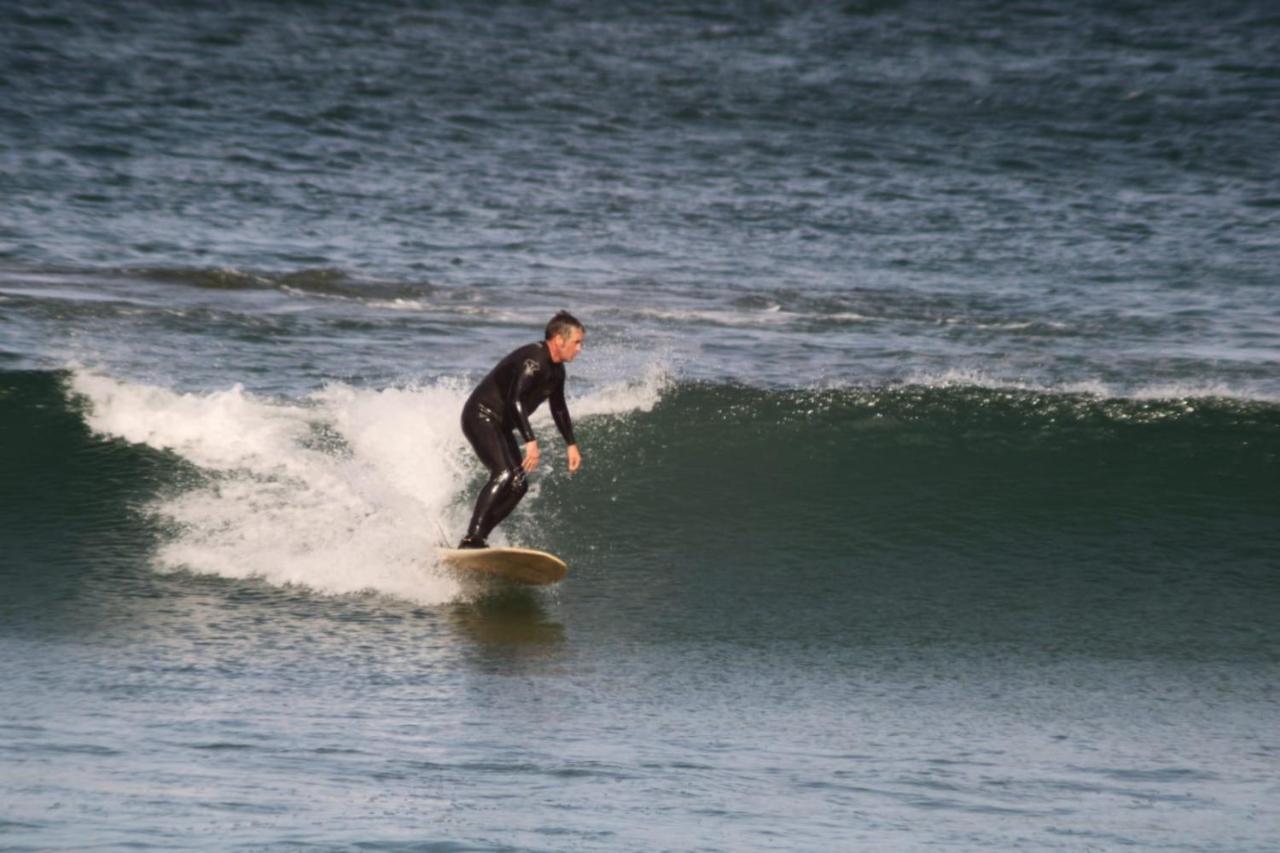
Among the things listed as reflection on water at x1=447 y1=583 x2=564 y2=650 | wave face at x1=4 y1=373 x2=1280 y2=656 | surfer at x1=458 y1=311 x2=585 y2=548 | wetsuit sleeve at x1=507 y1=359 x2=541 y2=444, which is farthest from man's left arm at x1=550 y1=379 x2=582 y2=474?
wave face at x1=4 y1=373 x2=1280 y2=656

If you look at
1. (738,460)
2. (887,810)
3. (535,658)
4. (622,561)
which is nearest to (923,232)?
(738,460)

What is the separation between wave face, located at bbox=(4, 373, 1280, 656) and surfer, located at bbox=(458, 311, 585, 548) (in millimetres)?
483

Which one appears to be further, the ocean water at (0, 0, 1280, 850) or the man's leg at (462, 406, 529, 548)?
the man's leg at (462, 406, 529, 548)

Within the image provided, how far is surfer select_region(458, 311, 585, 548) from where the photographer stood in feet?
27.2

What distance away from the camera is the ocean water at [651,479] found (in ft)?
18.2

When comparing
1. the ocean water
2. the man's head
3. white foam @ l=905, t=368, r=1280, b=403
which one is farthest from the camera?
white foam @ l=905, t=368, r=1280, b=403

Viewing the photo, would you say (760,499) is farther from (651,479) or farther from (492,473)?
(492,473)

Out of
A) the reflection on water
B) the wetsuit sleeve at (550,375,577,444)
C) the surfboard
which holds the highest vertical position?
the wetsuit sleeve at (550,375,577,444)

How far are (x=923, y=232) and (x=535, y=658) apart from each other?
1395 centimetres

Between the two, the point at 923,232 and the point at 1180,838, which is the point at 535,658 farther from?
the point at 923,232

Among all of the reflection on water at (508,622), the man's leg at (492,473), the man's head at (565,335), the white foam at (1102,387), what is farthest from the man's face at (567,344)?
the white foam at (1102,387)

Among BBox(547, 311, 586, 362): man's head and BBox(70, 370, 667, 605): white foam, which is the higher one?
BBox(547, 311, 586, 362): man's head

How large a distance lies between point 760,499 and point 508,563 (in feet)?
8.39

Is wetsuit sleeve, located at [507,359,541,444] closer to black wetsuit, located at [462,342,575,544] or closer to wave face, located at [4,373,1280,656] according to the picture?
black wetsuit, located at [462,342,575,544]
